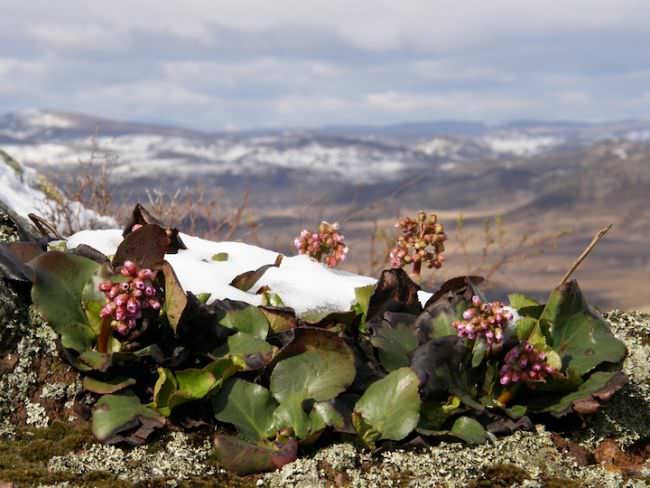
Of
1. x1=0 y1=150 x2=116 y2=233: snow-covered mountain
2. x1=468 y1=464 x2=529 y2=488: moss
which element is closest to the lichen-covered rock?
x1=468 y1=464 x2=529 y2=488: moss

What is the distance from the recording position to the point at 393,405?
2.82 meters

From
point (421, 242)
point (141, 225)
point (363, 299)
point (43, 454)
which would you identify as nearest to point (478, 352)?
point (363, 299)

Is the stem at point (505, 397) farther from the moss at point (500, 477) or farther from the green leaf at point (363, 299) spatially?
the green leaf at point (363, 299)

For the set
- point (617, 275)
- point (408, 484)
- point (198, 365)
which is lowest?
point (617, 275)

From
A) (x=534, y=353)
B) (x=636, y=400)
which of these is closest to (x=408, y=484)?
(x=534, y=353)

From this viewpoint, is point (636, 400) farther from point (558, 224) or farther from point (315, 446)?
point (558, 224)

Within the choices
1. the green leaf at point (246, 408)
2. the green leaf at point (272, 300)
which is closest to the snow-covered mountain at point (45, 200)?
the green leaf at point (272, 300)

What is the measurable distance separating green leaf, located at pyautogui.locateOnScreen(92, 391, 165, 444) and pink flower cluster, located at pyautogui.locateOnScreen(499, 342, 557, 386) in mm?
1247

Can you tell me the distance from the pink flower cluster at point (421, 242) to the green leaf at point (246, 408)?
1097mm

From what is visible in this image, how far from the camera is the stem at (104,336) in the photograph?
9.59 feet

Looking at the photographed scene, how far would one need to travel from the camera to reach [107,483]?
2.52 meters

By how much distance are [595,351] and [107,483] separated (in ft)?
6.21

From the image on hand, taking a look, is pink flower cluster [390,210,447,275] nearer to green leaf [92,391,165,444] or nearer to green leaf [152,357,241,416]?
green leaf [152,357,241,416]

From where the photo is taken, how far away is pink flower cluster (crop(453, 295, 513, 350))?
2.93 metres
